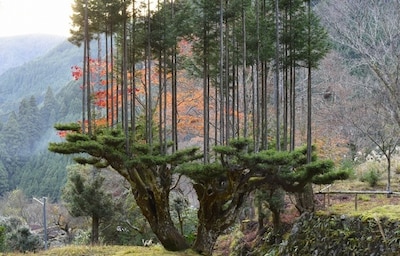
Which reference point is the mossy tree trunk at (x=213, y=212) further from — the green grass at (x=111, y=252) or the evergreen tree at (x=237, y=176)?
the green grass at (x=111, y=252)

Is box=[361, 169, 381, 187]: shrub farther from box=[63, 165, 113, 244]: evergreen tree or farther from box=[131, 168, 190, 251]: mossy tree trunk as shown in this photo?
box=[63, 165, 113, 244]: evergreen tree

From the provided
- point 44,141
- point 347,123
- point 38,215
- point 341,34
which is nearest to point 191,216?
point 347,123

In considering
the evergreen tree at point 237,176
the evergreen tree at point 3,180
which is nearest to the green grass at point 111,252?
the evergreen tree at point 237,176

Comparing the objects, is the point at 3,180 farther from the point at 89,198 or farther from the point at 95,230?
the point at 89,198

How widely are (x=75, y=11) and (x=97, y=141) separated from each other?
2.62m

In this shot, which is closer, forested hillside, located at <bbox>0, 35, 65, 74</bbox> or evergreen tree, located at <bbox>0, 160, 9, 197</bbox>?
evergreen tree, located at <bbox>0, 160, 9, 197</bbox>

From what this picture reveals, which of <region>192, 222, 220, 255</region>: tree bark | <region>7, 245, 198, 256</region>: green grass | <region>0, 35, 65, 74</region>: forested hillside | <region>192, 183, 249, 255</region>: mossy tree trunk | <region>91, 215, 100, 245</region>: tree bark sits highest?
<region>0, 35, 65, 74</region>: forested hillside

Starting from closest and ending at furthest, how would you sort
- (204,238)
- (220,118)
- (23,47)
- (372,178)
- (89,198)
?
(220,118), (204,238), (372,178), (89,198), (23,47)

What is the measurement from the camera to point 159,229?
8164mm

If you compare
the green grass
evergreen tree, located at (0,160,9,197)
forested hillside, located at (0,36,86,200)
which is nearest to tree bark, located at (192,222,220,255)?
the green grass

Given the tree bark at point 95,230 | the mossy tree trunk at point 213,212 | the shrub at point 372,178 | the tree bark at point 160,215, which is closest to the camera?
the mossy tree trunk at point 213,212

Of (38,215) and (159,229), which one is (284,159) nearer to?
(159,229)

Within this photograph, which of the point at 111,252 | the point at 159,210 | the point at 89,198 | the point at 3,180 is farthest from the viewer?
the point at 3,180

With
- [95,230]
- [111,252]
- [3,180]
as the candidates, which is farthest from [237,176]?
[3,180]
